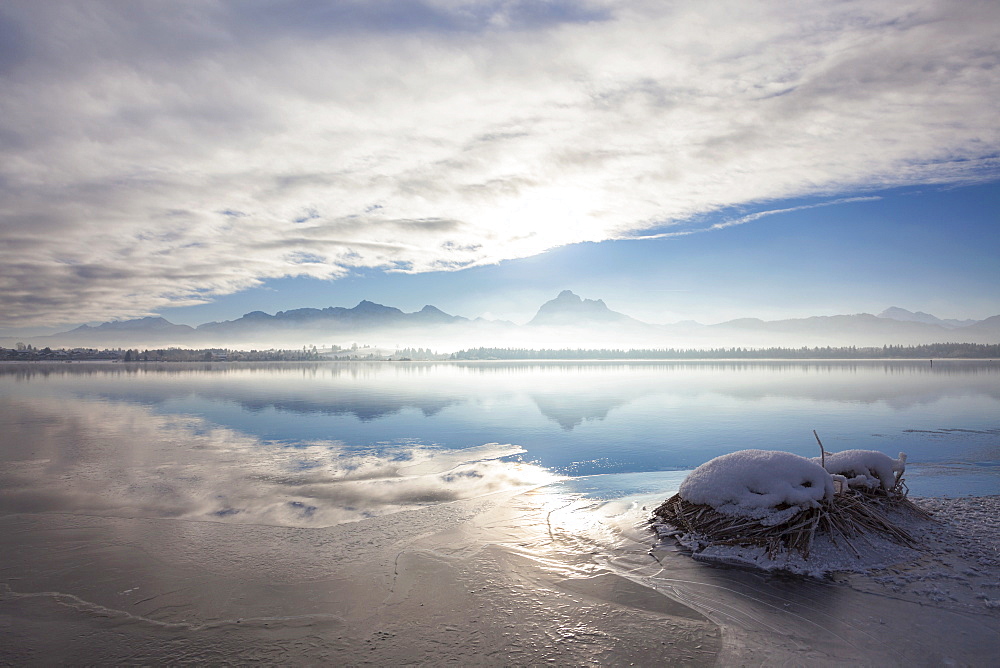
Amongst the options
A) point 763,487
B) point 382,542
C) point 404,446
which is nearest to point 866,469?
point 763,487

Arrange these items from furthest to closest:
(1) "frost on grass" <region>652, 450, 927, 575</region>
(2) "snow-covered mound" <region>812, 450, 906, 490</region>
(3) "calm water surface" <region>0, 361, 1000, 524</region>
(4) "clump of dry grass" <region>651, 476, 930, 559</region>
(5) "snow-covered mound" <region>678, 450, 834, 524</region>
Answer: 1. (3) "calm water surface" <region>0, 361, 1000, 524</region>
2. (2) "snow-covered mound" <region>812, 450, 906, 490</region>
3. (5) "snow-covered mound" <region>678, 450, 834, 524</region>
4. (4) "clump of dry grass" <region>651, 476, 930, 559</region>
5. (1) "frost on grass" <region>652, 450, 927, 575</region>

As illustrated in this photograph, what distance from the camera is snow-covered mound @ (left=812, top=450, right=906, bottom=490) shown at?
27.8 ft

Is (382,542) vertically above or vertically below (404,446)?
above

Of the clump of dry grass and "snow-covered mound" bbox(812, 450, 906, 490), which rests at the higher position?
"snow-covered mound" bbox(812, 450, 906, 490)

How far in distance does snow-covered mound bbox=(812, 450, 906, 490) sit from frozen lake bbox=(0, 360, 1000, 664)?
2.80 m

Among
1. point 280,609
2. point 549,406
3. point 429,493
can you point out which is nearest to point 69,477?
point 429,493

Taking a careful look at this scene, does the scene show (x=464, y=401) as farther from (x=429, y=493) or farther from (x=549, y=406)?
(x=429, y=493)

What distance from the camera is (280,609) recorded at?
5.88m

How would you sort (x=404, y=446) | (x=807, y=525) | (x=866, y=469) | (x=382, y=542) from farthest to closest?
1. (x=404, y=446)
2. (x=866, y=469)
3. (x=382, y=542)
4. (x=807, y=525)

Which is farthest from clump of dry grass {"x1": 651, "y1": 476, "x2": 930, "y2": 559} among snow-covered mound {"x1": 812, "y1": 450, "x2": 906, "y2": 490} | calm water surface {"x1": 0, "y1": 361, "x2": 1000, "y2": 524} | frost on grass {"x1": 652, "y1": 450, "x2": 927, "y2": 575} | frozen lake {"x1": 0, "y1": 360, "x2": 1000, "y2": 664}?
calm water surface {"x1": 0, "y1": 361, "x2": 1000, "y2": 524}

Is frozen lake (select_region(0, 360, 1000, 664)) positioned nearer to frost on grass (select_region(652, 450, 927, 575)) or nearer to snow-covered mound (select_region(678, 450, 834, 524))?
frost on grass (select_region(652, 450, 927, 575))

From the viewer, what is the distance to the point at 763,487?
7.74 metres

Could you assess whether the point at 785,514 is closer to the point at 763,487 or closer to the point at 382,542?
the point at 763,487

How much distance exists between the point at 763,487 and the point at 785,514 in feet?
1.50
